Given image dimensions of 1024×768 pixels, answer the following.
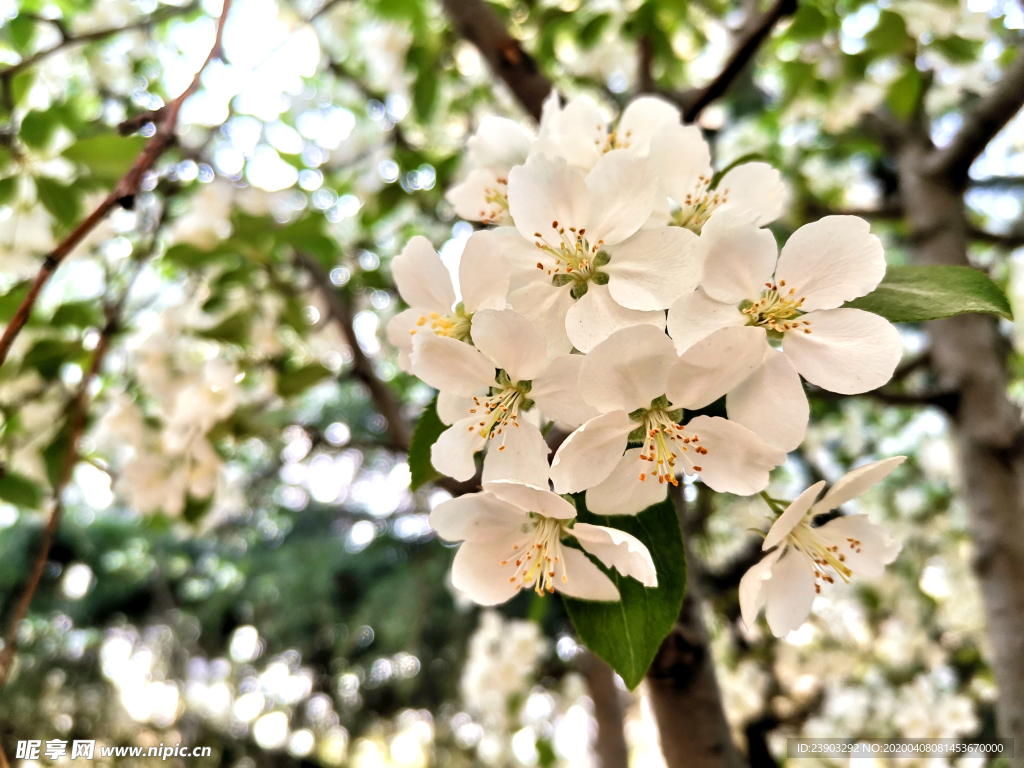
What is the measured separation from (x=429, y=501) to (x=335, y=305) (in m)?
0.88

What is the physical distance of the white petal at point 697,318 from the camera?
49cm

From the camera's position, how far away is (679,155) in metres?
0.62

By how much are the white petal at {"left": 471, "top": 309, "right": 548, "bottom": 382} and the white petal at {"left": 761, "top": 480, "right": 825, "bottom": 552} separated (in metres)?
0.22

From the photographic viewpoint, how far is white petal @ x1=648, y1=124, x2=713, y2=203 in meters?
0.62

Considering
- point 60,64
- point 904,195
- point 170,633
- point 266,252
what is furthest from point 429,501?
point 170,633

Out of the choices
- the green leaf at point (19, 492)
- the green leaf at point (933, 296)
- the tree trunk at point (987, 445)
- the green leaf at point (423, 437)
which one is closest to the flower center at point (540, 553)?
the green leaf at point (423, 437)

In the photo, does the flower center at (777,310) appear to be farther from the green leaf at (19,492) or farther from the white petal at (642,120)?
the green leaf at (19,492)

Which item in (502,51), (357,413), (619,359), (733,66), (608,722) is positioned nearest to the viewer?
(619,359)

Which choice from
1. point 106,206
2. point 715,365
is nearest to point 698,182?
point 715,365

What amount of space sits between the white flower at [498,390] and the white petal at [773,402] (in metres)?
0.12

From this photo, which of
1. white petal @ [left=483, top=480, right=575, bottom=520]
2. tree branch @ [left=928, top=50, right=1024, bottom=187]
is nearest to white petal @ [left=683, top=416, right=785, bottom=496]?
white petal @ [left=483, top=480, right=575, bottom=520]

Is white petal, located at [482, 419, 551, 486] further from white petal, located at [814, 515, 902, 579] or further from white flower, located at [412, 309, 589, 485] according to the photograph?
white petal, located at [814, 515, 902, 579]

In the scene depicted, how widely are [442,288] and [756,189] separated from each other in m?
0.32

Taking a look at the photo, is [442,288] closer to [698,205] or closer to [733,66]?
[698,205]
